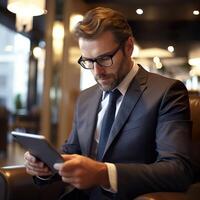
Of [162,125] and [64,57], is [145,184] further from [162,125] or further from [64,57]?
[64,57]

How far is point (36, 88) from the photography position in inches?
225

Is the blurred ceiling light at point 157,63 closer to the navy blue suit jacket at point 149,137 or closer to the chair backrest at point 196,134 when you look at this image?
the chair backrest at point 196,134

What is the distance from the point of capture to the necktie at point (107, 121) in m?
1.49

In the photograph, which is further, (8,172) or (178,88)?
(8,172)

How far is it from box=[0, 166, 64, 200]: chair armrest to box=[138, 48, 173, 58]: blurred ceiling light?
522 centimetres

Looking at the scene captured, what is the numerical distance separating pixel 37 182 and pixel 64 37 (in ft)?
13.7

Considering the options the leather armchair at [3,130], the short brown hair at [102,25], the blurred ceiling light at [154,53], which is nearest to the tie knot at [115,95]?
the short brown hair at [102,25]

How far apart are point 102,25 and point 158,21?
5.09 m

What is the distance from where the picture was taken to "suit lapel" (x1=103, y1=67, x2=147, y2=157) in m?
1.43

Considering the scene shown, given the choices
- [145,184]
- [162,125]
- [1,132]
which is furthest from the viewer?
[1,132]

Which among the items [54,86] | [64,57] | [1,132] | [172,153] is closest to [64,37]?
[64,57]

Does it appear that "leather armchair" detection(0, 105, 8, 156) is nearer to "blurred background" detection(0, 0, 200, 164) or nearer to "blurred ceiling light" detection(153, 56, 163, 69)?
"blurred background" detection(0, 0, 200, 164)

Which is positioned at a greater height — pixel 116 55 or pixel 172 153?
pixel 116 55

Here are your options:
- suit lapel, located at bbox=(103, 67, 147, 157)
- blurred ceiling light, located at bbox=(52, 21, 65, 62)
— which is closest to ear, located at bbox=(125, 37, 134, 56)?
suit lapel, located at bbox=(103, 67, 147, 157)
